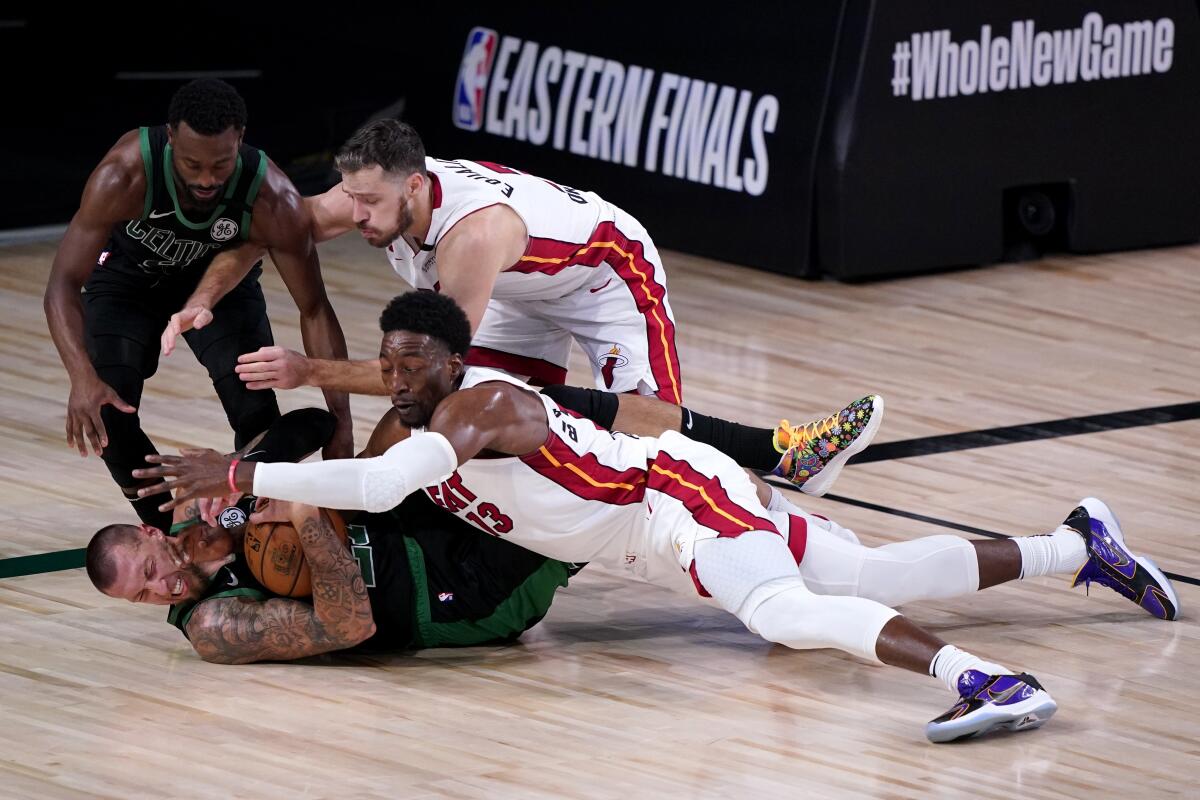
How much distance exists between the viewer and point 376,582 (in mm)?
5152

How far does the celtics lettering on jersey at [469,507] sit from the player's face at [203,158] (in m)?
1.08

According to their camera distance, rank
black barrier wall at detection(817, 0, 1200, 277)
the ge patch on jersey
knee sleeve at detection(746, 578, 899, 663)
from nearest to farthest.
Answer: knee sleeve at detection(746, 578, 899, 663), the ge patch on jersey, black barrier wall at detection(817, 0, 1200, 277)

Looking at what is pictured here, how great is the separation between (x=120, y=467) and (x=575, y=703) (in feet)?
5.59

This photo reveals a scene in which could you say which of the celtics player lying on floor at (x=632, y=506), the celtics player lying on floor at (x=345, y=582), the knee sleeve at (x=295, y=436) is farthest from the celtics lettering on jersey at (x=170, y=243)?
the celtics player lying on floor at (x=632, y=506)

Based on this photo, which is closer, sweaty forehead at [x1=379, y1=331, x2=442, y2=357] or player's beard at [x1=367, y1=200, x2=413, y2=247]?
sweaty forehead at [x1=379, y1=331, x2=442, y2=357]

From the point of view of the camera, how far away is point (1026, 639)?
5570 mm

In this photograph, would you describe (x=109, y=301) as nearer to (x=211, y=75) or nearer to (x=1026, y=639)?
(x=1026, y=639)

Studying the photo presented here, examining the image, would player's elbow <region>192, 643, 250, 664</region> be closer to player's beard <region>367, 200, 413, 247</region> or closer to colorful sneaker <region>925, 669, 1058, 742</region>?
player's beard <region>367, 200, 413, 247</region>

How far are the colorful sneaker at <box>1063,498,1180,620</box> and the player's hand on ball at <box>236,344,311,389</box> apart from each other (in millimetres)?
2304

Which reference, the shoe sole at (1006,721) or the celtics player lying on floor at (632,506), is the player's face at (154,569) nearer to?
the celtics player lying on floor at (632,506)

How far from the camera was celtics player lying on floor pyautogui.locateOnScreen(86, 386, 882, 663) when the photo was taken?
16.4ft

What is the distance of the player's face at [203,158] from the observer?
534 cm

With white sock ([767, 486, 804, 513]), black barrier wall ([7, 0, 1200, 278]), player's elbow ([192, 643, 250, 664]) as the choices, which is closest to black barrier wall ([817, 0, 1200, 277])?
black barrier wall ([7, 0, 1200, 278])

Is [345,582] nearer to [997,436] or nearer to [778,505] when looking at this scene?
[778,505]
